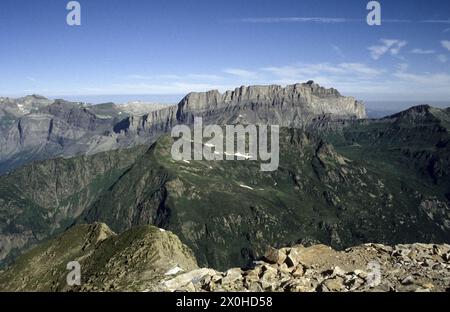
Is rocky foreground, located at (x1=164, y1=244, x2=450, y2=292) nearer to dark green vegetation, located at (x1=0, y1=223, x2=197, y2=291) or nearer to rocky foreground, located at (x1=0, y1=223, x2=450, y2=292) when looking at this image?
rocky foreground, located at (x1=0, y1=223, x2=450, y2=292)

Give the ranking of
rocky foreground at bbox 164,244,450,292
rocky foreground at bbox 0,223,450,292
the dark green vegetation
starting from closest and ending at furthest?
rocky foreground at bbox 164,244,450,292
rocky foreground at bbox 0,223,450,292
the dark green vegetation

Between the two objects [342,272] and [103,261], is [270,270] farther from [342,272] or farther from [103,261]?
[103,261]

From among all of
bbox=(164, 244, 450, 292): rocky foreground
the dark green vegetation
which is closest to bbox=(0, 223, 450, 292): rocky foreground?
bbox=(164, 244, 450, 292): rocky foreground

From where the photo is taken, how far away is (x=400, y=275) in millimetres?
46156

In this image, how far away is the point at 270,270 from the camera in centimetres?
5116

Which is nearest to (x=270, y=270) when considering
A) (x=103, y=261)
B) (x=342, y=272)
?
(x=342, y=272)

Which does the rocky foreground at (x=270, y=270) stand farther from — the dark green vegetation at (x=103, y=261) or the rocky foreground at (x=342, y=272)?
the dark green vegetation at (x=103, y=261)

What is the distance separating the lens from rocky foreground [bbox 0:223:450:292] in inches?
1761
